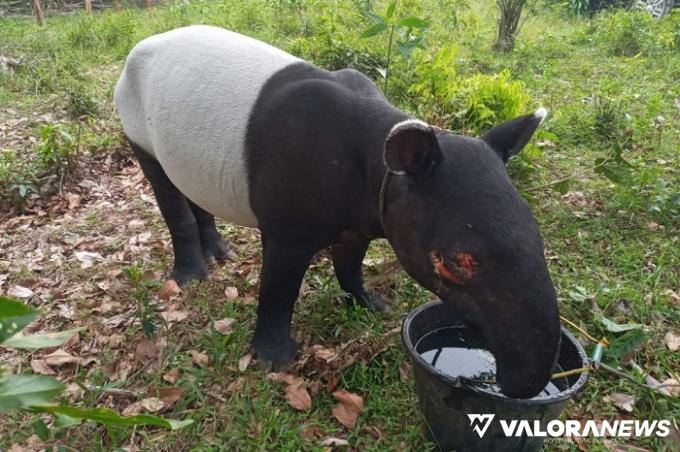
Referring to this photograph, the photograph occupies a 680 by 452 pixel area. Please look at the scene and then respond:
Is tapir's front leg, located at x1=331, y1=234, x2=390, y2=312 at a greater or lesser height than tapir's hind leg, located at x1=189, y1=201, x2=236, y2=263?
greater

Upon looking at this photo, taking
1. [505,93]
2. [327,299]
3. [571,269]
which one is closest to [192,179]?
[327,299]

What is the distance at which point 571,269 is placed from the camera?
12.8 ft

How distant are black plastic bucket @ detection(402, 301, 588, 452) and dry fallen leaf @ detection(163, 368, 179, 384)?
1352 mm

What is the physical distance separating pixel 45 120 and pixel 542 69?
6.40 meters

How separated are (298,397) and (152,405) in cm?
75

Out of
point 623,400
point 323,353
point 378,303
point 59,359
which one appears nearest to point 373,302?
point 378,303

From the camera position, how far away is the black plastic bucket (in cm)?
210

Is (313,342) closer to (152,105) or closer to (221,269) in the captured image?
(221,269)

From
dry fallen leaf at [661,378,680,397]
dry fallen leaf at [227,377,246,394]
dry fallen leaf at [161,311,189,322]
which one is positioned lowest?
dry fallen leaf at [161,311,189,322]

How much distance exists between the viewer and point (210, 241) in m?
4.16

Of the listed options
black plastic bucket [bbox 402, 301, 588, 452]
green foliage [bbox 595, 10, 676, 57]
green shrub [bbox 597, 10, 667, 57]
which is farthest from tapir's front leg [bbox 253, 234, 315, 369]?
green shrub [bbox 597, 10, 667, 57]

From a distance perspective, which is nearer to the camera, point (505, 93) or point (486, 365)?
point (486, 365)

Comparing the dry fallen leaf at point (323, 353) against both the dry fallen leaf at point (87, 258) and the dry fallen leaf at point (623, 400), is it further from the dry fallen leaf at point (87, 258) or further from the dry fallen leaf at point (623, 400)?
the dry fallen leaf at point (87, 258)

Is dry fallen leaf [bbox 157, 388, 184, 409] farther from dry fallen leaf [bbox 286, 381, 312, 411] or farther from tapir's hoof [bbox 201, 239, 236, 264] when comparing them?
tapir's hoof [bbox 201, 239, 236, 264]
